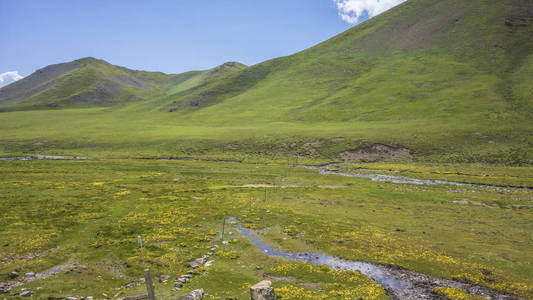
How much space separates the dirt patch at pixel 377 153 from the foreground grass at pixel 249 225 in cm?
3020

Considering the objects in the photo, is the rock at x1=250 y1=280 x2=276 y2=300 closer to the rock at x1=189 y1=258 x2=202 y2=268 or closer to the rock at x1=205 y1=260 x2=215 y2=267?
the rock at x1=205 y1=260 x2=215 y2=267

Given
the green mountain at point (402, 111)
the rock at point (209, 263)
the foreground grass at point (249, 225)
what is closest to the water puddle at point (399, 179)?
the foreground grass at point (249, 225)

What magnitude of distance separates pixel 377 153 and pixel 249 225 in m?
66.0

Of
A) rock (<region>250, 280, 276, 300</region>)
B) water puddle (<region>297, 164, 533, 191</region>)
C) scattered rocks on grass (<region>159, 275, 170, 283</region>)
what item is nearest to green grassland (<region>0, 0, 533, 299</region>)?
scattered rocks on grass (<region>159, 275, 170, 283</region>)

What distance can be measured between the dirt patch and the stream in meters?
65.3

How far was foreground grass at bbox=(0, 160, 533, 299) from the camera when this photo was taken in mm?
21062

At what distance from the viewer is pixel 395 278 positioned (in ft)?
72.6

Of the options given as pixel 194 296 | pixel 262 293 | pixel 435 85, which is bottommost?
pixel 194 296

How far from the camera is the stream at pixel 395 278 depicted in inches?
783

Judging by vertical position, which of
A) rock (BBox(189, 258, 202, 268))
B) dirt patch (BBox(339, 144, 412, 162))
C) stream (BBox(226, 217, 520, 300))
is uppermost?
dirt patch (BBox(339, 144, 412, 162))

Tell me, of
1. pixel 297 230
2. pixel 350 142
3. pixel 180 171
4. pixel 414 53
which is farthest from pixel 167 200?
pixel 414 53

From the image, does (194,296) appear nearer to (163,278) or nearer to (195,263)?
(163,278)

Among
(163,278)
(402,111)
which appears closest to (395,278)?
(163,278)

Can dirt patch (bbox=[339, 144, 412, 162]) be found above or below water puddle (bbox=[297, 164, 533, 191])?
above
